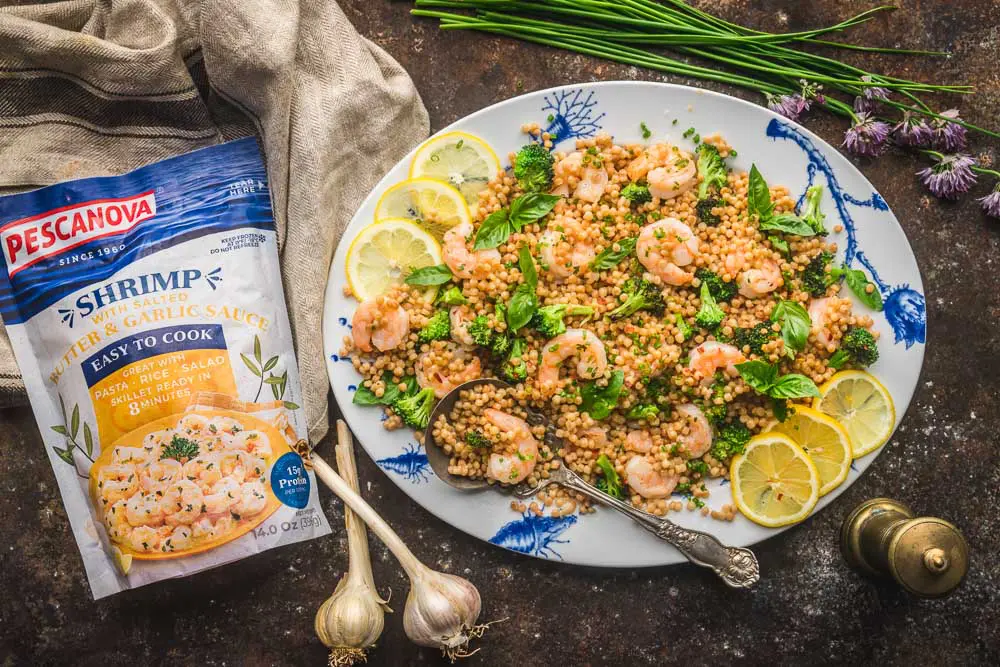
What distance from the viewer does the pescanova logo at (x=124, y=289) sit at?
213 centimetres

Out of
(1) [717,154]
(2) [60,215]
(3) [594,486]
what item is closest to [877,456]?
(3) [594,486]

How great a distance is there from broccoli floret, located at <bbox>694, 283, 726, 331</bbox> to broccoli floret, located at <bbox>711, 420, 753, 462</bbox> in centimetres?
34

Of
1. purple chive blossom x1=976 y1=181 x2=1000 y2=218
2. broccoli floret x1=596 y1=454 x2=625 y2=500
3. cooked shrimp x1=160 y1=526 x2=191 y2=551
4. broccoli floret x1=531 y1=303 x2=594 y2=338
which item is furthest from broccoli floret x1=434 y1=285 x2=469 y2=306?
purple chive blossom x1=976 y1=181 x2=1000 y2=218

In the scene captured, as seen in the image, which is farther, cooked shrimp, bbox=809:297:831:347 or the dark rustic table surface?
the dark rustic table surface

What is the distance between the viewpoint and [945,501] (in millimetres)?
2486

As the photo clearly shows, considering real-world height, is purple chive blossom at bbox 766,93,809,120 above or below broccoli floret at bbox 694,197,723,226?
above

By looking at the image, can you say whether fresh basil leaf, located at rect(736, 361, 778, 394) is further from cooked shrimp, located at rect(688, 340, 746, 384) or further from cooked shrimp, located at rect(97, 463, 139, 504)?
cooked shrimp, located at rect(97, 463, 139, 504)

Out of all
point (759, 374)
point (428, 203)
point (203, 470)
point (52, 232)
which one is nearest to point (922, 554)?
point (759, 374)

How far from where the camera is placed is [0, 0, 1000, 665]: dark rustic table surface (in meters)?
2.45

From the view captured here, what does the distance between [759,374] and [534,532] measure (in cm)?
92

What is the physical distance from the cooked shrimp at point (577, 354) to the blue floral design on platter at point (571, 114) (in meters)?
0.71

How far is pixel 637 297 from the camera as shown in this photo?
221 centimetres

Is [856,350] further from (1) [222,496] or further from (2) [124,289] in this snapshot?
(2) [124,289]

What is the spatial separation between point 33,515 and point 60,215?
1.14 meters
